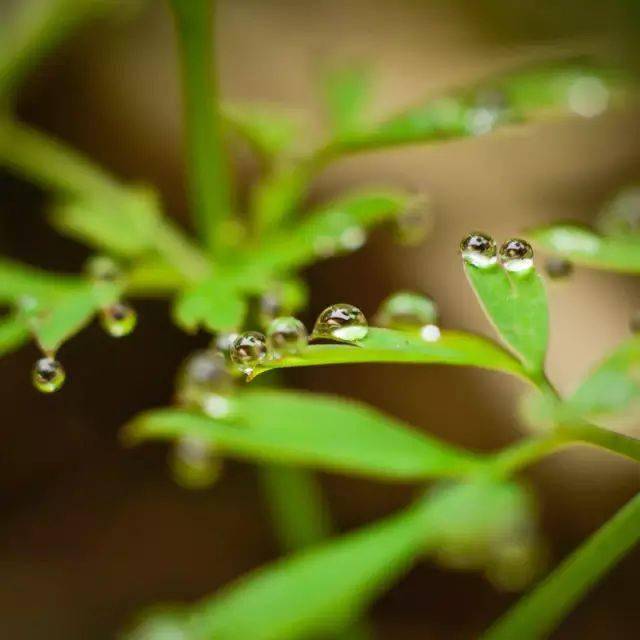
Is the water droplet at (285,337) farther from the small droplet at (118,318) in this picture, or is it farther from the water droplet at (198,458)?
the water droplet at (198,458)

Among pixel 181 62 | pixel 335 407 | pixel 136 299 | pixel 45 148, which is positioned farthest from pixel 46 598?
pixel 181 62

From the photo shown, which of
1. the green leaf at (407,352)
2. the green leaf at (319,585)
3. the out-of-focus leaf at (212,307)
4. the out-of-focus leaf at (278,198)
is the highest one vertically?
the out-of-focus leaf at (278,198)

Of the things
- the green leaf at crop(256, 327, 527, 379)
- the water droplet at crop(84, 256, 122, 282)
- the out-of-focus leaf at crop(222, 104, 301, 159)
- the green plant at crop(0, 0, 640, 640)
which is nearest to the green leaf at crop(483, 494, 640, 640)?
the green plant at crop(0, 0, 640, 640)

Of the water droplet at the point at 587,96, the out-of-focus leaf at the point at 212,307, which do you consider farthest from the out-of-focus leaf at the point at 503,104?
the out-of-focus leaf at the point at 212,307

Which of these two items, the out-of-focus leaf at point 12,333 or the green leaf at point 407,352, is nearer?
the green leaf at point 407,352

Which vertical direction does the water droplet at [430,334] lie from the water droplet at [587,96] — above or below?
below

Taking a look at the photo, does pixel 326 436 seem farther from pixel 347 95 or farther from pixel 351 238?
pixel 347 95

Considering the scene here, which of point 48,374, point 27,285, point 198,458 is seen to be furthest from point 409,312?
point 198,458
